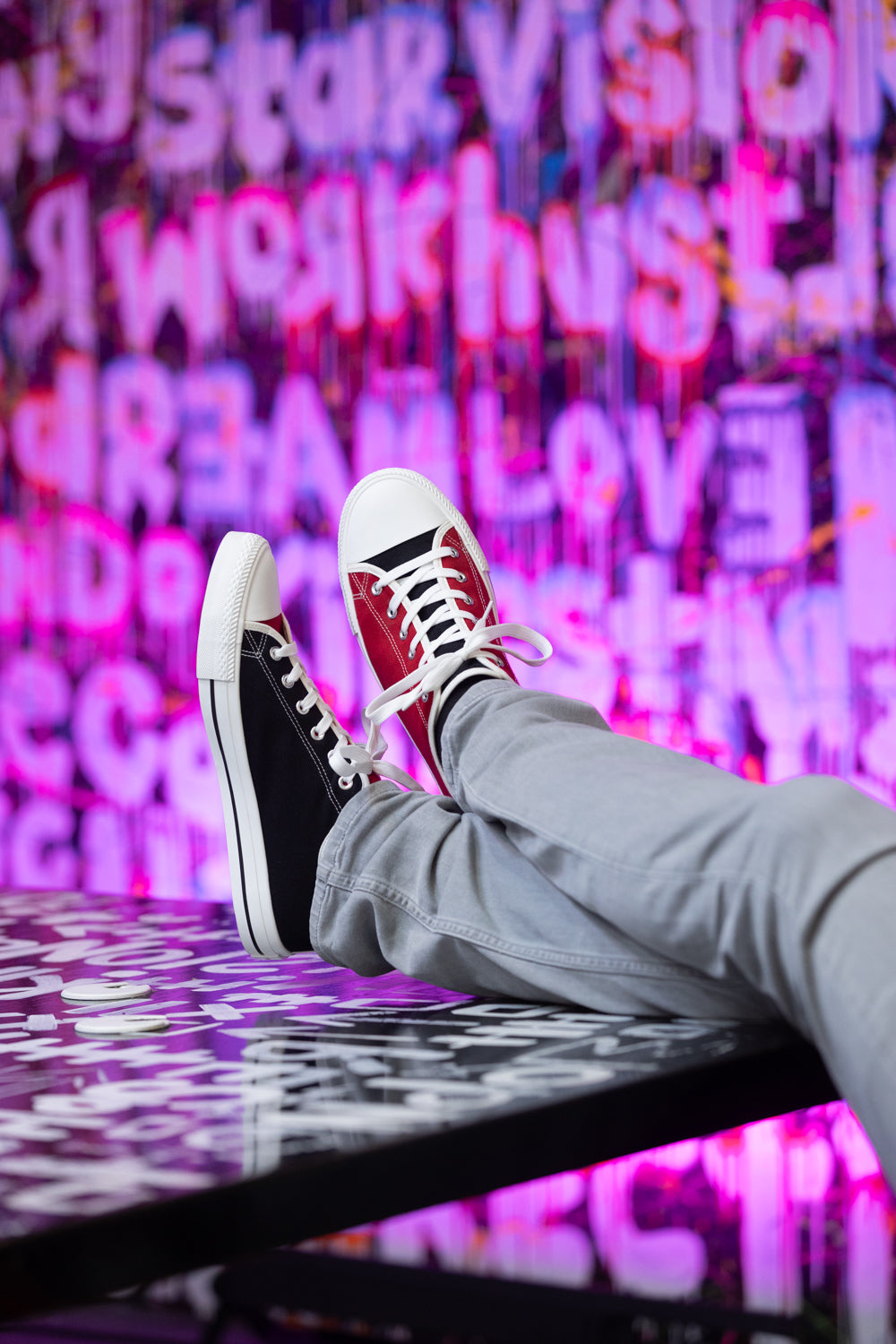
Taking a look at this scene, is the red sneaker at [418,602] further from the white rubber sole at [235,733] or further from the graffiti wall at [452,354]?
the graffiti wall at [452,354]

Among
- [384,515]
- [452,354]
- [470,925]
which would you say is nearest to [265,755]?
[470,925]

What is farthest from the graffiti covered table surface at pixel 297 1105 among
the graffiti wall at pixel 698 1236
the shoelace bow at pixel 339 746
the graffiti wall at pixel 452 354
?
the graffiti wall at pixel 452 354

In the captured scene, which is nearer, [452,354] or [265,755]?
[265,755]

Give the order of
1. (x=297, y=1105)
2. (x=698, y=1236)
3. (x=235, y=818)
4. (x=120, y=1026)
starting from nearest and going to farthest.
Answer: (x=297, y=1105)
(x=120, y=1026)
(x=235, y=818)
(x=698, y=1236)

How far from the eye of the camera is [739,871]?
63 centimetres

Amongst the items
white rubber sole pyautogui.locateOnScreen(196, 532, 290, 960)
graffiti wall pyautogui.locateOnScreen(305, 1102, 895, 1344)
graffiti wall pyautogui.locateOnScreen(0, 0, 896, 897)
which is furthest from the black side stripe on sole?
graffiti wall pyautogui.locateOnScreen(0, 0, 896, 897)

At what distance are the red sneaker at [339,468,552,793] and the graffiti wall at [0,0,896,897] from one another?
1040mm

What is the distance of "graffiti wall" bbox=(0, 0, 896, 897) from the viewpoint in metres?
2.12

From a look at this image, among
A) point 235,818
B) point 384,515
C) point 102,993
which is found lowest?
point 102,993

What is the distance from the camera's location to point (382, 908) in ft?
2.77

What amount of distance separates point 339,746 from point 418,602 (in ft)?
0.71

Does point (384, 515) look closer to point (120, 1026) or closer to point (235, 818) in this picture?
point (235, 818)

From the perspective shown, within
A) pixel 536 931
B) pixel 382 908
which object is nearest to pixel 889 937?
pixel 536 931

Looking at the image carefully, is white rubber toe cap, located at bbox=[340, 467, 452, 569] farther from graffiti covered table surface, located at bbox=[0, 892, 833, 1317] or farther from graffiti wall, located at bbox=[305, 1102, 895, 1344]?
graffiti wall, located at bbox=[305, 1102, 895, 1344]
